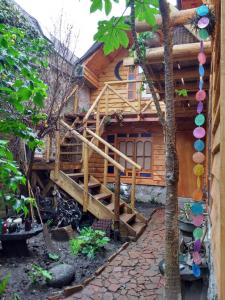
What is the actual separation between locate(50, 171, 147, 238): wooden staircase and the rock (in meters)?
2.00

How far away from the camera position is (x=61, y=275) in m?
3.91

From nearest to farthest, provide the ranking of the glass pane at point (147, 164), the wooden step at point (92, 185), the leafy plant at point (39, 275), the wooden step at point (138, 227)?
1. the leafy plant at point (39, 275)
2. the wooden step at point (138, 227)
3. the wooden step at point (92, 185)
4. the glass pane at point (147, 164)

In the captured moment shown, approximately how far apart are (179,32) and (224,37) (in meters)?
2.32

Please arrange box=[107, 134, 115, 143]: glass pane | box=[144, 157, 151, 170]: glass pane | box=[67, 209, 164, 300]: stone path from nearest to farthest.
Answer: box=[67, 209, 164, 300]: stone path, box=[144, 157, 151, 170]: glass pane, box=[107, 134, 115, 143]: glass pane

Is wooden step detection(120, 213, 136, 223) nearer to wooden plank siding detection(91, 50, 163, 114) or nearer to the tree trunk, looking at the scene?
the tree trunk

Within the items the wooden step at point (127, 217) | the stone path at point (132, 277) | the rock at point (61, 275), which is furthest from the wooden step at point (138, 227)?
the rock at point (61, 275)

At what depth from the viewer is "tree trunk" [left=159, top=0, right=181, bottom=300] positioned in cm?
214

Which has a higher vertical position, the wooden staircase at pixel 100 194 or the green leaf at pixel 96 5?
the green leaf at pixel 96 5

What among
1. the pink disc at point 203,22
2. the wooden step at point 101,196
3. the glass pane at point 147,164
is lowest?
the wooden step at point 101,196

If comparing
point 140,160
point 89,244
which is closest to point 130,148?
point 140,160

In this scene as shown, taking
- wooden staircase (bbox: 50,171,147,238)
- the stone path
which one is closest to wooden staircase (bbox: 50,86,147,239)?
wooden staircase (bbox: 50,171,147,238)

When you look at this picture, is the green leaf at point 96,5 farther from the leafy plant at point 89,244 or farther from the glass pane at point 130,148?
the glass pane at point 130,148

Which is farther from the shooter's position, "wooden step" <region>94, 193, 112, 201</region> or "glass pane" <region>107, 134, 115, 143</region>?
"glass pane" <region>107, 134, 115, 143</region>

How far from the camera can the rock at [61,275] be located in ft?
12.5
